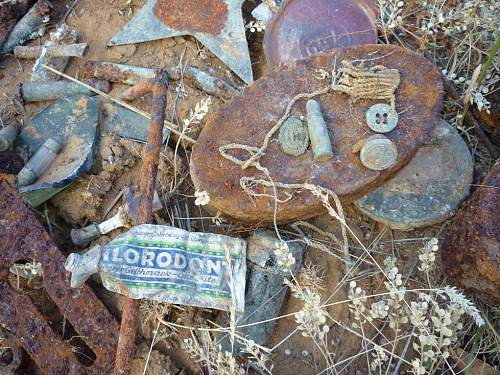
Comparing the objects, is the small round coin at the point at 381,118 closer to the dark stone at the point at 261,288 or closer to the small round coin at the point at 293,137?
the small round coin at the point at 293,137

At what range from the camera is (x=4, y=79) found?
308cm

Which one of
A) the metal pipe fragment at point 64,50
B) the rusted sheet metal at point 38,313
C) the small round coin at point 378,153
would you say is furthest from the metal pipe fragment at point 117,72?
the small round coin at point 378,153

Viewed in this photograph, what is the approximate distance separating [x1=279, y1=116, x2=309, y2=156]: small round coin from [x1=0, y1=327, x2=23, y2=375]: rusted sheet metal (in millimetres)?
1416

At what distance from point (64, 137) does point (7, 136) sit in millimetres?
267

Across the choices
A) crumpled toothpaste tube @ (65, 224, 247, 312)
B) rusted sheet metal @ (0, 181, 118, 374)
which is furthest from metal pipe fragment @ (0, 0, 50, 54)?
crumpled toothpaste tube @ (65, 224, 247, 312)

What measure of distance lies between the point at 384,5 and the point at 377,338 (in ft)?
5.59

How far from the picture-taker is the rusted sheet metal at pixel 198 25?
9.67 feet

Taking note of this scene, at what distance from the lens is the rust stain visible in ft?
9.85

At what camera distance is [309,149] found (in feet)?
7.85

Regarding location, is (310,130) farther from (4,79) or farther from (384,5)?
(4,79)

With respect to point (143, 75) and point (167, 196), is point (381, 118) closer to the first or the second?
point (167, 196)

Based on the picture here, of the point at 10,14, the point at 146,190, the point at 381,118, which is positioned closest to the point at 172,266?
the point at 146,190

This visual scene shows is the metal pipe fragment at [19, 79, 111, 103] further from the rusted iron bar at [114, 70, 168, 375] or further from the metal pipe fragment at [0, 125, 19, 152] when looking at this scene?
the rusted iron bar at [114, 70, 168, 375]

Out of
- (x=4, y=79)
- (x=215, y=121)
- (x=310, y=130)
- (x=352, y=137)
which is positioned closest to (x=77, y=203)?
(x=215, y=121)
